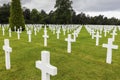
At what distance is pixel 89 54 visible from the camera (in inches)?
378

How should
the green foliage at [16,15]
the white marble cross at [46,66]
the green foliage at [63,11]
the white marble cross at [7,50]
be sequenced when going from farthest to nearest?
the green foliage at [63,11]
the green foliage at [16,15]
the white marble cross at [7,50]
the white marble cross at [46,66]

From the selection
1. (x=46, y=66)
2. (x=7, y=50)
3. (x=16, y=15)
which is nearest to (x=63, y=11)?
(x=16, y=15)

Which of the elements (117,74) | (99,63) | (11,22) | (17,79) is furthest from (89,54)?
(11,22)

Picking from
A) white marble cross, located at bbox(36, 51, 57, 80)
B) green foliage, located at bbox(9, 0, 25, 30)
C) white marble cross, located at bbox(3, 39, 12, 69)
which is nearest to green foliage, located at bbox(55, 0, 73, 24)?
green foliage, located at bbox(9, 0, 25, 30)

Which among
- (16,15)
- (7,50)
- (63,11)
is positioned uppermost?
(63,11)

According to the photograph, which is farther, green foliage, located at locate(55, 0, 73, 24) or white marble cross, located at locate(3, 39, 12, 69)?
green foliage, located at locate(55, 0, 73, 24)

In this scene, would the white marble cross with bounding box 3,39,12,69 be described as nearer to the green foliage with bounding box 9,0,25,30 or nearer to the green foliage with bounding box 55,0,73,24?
the green foliage with bounding box 9,0,25,30

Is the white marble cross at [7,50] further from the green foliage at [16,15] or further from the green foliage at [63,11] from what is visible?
the green foliage at [63,11]

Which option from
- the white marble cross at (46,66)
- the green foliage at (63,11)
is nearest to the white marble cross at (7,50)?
the white marble cross at (46,66)

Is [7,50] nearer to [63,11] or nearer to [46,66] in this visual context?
[46,66]

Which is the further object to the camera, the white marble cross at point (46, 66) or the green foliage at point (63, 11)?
the green foliage at point (63, 11)

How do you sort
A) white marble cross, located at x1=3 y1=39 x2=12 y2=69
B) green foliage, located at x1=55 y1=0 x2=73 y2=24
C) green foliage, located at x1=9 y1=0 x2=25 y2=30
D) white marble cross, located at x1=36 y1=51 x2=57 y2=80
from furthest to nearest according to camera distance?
green foliage, located at x1=55 y1=0 x2=73 y2=24 < green foliage, located at x1=9 y1=0 x2=25 y2=30 < white marble cross, located at x1=3 y1=39 x2=12 y2=69 < white marble cross, located at x1=36 y1=51 x2=57 y2=80

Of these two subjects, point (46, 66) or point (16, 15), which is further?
point (16, 15)

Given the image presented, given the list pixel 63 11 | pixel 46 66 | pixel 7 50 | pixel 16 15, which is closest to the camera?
pixel 46 66
